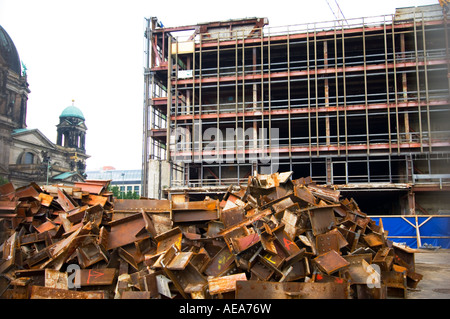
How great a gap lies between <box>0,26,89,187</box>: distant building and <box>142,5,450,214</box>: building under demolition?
12911 mm

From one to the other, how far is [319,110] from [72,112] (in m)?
63.4

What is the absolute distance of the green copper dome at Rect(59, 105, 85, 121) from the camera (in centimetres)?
7494

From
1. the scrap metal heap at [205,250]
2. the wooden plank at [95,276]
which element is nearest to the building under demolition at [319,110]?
the scrap metal heap at [205,250]

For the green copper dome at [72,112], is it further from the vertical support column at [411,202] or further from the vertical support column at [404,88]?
the vertical support column at [411,202]

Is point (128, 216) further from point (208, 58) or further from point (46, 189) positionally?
point (208, 58)

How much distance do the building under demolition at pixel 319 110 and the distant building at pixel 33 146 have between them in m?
12.9

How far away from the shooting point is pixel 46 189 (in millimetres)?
10930

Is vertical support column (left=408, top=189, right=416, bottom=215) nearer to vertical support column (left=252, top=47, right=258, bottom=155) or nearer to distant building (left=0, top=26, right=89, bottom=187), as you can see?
vertical support column (left=252, top=47, right=258, bottom=155)

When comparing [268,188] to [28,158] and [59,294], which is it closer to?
[59,294]

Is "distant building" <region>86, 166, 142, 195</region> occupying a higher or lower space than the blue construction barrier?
higher

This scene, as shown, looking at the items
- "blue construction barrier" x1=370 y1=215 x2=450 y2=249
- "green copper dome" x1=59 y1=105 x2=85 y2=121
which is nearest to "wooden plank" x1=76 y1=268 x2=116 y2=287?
"blue construction barrier" x1=370 y1=215 x2=450 y2=249

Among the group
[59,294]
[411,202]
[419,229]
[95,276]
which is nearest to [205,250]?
[95,276]

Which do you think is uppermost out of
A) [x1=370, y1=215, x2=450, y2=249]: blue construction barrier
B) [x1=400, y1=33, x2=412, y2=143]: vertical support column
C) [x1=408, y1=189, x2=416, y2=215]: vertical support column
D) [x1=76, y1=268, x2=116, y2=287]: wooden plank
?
[x1=400, y1=33, x2=412, y2=143]: vertical support column

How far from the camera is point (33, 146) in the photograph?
4762 centimetres
